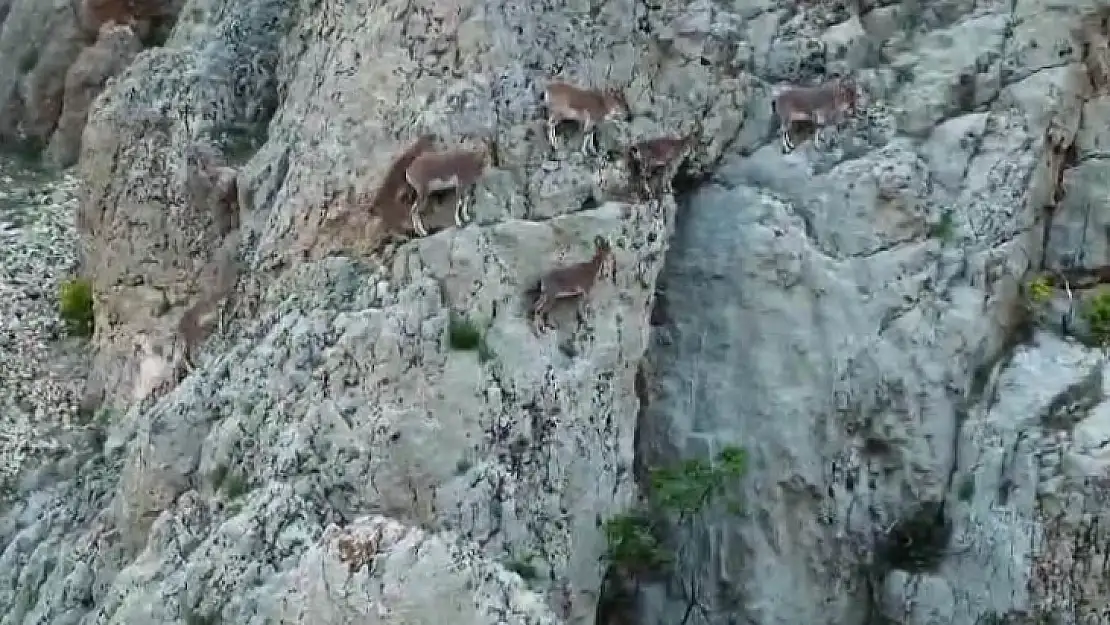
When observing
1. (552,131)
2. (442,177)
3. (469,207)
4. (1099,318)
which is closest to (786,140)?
(552,131)

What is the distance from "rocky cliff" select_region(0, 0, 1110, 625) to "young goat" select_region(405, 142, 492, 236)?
19 cm

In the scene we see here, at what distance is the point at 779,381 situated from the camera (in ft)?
58.7

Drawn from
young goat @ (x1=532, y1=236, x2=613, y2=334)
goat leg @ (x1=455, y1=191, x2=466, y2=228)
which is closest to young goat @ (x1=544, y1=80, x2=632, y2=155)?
goat leg @ (x1=455, y1=191, x2=466, y2=228)

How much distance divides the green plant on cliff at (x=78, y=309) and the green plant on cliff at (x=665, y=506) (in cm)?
1028

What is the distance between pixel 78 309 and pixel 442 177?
969 centimetres

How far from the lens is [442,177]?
1595 cm

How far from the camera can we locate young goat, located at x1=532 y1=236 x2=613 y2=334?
1603 centimetres

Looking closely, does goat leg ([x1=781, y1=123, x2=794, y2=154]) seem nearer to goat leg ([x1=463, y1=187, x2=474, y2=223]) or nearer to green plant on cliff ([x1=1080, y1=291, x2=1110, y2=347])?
green plant on cliff ([x1=1080, y1=291, x2=1110, y2=347])

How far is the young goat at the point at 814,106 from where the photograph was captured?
18.3 m

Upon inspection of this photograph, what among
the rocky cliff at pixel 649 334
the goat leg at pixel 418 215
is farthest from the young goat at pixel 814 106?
the goat leg at pixel 418 215

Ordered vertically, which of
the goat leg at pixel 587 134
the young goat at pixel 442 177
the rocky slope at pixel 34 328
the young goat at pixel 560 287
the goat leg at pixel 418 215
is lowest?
the rocky slope at pixel 34 328

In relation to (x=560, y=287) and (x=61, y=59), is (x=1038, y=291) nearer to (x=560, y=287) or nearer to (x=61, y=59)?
(x=560, y=287)

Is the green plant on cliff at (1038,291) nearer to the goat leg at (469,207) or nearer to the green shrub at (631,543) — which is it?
the green shrub at (631,543)

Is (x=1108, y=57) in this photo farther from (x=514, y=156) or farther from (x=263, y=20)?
(x=263, y=20)
